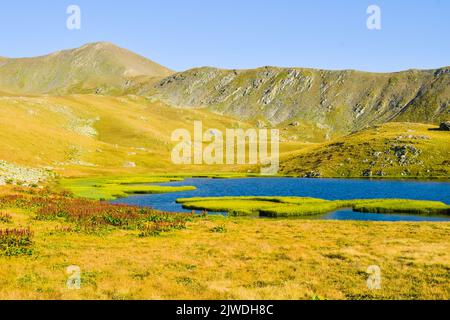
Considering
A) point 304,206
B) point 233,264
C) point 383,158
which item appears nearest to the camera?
point 233,264

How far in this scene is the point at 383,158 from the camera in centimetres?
15888

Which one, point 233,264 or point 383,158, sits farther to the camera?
point 383,158

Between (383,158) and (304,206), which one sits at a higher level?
(383,158)

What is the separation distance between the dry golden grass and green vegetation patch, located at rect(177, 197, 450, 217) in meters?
22.5

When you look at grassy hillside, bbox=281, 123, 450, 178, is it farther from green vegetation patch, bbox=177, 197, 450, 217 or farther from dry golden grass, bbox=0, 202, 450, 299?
dry golden grass, bbox=0, 202, 450, 299

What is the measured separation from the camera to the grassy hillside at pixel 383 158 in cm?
14940

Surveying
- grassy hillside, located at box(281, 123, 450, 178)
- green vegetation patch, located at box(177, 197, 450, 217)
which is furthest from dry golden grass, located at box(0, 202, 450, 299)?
grassy hillside, located at box(281, 123, 450, 178)

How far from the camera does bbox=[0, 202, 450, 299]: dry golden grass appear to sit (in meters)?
22.7

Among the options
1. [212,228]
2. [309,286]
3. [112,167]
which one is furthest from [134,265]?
[112,167]

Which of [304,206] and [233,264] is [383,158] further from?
[233,264]

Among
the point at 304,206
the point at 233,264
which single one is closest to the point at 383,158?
the point at 304,206

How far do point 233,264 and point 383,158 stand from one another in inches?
5594
